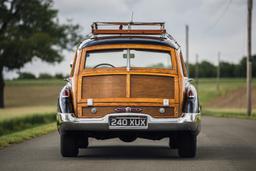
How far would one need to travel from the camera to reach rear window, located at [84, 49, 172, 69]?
12125 mm

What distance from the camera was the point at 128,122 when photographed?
11.5 m

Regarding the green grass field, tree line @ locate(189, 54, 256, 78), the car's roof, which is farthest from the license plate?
tree line @ locate(189, 54, 256, 78)

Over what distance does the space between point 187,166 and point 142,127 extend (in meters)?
1.26

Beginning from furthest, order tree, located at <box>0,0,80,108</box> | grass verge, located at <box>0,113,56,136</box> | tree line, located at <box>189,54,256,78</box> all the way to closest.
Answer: tree line, located at <box>189,54,256,78</box>, tree, located at <box>0,0,80,108</box>, grass verge, located at <box>0,113,56,136</box>

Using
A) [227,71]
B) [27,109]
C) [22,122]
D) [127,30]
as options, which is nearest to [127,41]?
[127,30]

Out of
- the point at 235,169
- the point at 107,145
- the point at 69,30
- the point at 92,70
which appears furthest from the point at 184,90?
the point at 69,30

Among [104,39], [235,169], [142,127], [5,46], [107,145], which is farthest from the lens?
[5,46]

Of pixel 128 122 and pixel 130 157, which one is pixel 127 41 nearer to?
pixel 128 122

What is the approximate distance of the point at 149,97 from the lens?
38.3 ft

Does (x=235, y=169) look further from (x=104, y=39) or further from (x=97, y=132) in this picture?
(x=104, y=39)

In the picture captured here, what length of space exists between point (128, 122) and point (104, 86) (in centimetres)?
69

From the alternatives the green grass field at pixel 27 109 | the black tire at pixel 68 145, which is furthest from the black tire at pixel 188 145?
the green grass field at pixel 27 109

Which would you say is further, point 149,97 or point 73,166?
point 149,97

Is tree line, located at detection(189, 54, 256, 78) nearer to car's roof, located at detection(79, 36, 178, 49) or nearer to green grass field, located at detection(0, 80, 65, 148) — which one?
green grass field, located at detection(0, 80, 65, 148)
